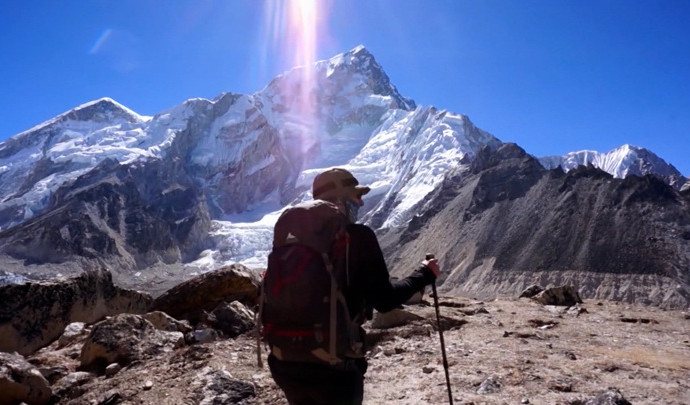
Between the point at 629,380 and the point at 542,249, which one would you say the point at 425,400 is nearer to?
the point at 629,380

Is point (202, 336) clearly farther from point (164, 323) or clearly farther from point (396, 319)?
point (396, 319)

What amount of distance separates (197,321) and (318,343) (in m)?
8.41

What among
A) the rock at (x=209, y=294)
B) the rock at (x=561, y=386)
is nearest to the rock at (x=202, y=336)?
the rock at (x=209, y=294)

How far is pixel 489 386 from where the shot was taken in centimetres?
666

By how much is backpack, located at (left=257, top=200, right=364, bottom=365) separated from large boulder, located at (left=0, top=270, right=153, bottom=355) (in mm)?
8896

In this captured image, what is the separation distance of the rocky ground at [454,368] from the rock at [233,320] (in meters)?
0.39

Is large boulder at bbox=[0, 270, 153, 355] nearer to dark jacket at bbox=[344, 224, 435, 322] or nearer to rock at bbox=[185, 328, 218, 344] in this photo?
rock at bbox=[185, 328, 218, 344]

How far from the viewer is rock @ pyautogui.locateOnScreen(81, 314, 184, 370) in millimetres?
8532

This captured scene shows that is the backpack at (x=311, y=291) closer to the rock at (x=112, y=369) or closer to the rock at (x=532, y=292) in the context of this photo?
the rock at (x=112, y=369)

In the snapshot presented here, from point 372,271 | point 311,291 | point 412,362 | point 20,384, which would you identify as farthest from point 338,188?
point 20,384

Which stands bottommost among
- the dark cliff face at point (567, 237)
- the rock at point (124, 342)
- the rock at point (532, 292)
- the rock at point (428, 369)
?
the rock at point (428, 369)

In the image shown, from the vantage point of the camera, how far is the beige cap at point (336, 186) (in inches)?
172

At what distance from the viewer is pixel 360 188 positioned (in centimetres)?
439

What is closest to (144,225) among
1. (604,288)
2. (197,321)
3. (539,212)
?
(539,212)
